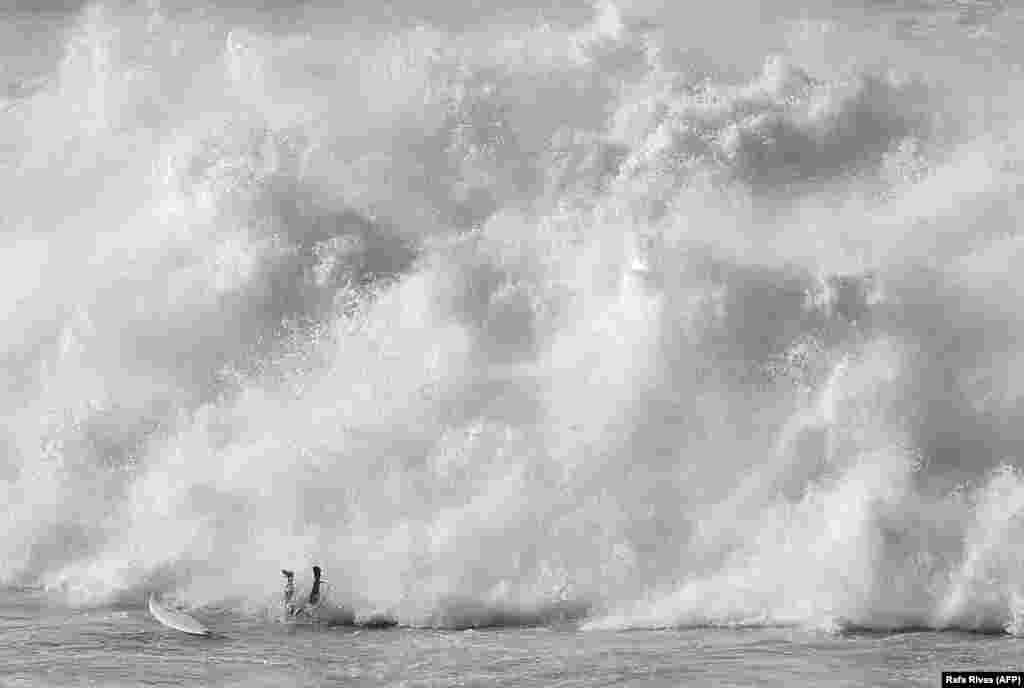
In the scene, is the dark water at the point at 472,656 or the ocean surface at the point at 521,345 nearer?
the dark water at the point at 472,656

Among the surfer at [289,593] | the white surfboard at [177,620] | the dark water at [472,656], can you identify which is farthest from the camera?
the surfer at [289,593]

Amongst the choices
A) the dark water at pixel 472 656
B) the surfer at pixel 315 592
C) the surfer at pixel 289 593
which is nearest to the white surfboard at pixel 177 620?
the dark water at pixel 472 656

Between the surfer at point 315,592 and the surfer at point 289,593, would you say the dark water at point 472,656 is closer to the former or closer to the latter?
the surfer at point 289,593

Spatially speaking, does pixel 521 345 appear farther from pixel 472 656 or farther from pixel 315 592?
pixel 472 656

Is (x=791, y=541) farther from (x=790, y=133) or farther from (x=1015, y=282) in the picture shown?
(x=790, y=133)

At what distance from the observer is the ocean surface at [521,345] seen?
18641 millimetres

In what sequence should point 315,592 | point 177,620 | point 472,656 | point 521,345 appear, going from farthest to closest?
point 521,345, point 315,592, point 177,620, point 472,656

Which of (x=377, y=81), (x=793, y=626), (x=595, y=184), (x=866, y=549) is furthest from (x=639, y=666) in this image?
(x=377, y=81)

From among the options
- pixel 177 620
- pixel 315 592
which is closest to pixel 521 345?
pixel 315 592

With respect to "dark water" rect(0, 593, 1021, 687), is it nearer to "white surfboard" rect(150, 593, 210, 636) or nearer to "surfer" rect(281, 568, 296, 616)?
"white surfboard" rect(150, 593, 210, 636)

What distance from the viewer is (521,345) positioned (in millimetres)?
22703

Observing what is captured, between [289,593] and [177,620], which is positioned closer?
[177,620]

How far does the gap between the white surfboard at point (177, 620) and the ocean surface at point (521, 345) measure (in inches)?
6.0

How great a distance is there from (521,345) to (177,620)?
23.6 ft
